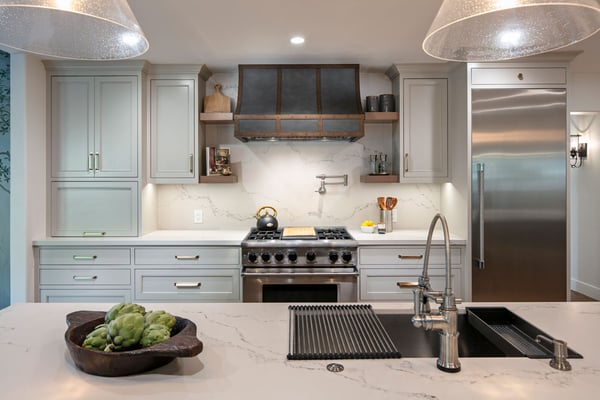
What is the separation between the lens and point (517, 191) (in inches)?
119

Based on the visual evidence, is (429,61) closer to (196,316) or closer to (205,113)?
(205,113)

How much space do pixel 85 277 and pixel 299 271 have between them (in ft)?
5.31

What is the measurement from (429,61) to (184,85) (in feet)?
6.63

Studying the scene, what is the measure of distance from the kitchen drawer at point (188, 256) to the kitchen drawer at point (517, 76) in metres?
2.23

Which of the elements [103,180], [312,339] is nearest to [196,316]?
[312,339]

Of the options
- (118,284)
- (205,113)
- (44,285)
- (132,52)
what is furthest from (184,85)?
(132,52)

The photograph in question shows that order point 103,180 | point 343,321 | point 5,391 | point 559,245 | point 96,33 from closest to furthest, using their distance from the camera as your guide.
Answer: point 5,391 → point 96,33 → point 343,321 → point 559,245 → point 103,180

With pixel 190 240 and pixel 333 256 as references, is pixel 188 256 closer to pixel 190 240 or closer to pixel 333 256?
pixel 190 240

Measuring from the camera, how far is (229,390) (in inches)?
38.4

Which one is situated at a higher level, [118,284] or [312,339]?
[312,339]

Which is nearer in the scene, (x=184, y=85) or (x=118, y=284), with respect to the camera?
(x=118, y=284)

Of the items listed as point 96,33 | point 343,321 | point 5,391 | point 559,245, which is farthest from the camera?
point 559,245

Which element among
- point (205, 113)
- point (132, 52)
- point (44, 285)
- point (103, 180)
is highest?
point (205, 113)

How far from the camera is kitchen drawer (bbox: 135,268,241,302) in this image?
3109 mm
